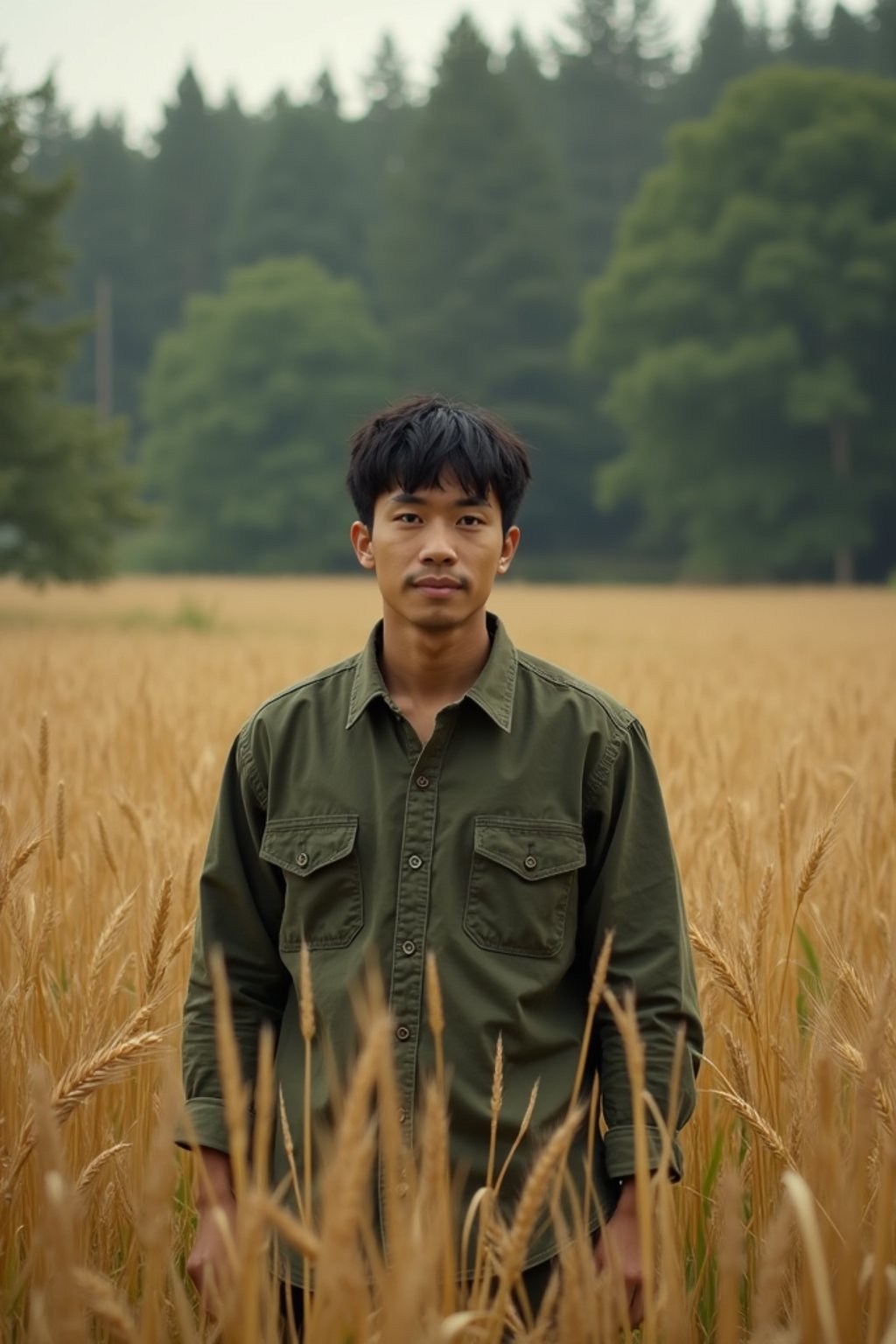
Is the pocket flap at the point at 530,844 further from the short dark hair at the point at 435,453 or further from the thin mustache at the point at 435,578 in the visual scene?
the short dark hair at the point at 435,453

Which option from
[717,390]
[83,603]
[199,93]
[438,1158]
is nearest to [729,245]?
[717,390]

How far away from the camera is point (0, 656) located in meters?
8.38

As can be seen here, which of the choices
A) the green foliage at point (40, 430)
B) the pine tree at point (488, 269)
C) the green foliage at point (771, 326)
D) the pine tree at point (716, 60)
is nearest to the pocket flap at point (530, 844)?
the green foliage at point (40, 430)

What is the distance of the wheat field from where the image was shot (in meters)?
0.90

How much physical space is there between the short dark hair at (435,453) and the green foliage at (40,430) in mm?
13183

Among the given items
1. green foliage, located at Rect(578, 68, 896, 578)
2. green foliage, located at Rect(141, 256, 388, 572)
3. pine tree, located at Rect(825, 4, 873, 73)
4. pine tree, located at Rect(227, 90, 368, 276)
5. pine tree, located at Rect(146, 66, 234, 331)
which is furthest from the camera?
pine tree, located at Rect(146, 66, 234, 331)

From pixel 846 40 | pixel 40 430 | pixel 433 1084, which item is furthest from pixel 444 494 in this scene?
pixel 846 40

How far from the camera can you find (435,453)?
6.13 feet

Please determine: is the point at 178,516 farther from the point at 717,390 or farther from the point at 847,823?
the point at 847,823

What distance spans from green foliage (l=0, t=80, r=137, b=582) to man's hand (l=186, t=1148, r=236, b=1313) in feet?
44.2

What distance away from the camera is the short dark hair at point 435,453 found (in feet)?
6.15

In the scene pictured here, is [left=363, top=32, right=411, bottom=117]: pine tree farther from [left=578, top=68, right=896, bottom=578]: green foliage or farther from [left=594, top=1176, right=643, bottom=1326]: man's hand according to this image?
[left=594, top=1176, right=643, bottom=1326]: man's hand

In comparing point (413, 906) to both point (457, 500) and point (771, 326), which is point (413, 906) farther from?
point (771, 326)

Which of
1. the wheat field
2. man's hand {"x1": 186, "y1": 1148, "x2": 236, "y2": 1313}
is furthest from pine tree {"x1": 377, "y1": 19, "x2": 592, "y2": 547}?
man's hand {"x1": 186, "y1": 1148, "x2": 236, "y2": 1313}
